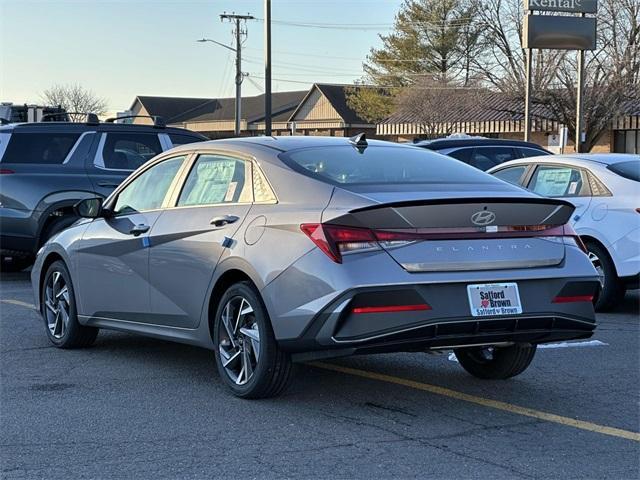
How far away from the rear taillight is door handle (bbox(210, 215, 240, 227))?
0.92 meters

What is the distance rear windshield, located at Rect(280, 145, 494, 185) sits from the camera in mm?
6035

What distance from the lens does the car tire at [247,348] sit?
18.9 feet

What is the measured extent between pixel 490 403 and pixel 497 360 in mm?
663

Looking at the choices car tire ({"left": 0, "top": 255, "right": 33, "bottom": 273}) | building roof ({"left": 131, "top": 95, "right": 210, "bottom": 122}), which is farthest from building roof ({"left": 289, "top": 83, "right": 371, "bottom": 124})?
car tire ({"left": 0, "top": 255, "right": 33, "bottom": 273})

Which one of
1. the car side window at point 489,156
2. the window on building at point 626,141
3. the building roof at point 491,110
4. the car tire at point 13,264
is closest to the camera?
the car tire at point 13,264

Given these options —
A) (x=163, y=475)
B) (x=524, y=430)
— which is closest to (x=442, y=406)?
(x=524, y=430)

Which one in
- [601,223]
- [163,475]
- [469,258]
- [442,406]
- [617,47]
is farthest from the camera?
[617,47]

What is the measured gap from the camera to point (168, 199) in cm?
705

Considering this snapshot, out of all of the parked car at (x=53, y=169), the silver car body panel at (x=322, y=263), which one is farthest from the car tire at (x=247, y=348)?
the parked car at (x=53, y=169)

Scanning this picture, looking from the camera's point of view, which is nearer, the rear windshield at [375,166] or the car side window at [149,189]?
the rear windshield at [375,166]

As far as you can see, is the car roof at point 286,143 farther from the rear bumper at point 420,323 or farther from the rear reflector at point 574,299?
the rear reflector at point 574,299

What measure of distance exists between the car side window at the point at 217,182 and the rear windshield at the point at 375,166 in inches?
12.8

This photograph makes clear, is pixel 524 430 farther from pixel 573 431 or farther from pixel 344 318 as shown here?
pixel 344 318

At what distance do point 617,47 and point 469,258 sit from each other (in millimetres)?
43528
